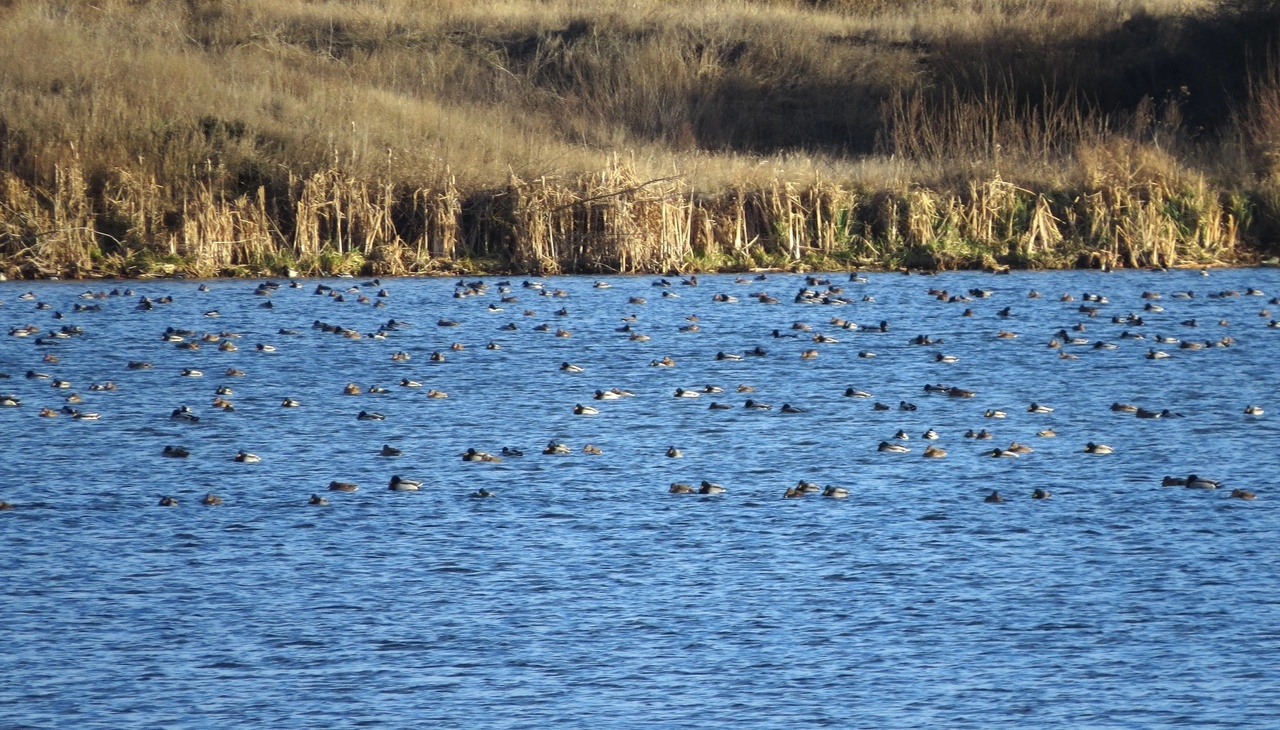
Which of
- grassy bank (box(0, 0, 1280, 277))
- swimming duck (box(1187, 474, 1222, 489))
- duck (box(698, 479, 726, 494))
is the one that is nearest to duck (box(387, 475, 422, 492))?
duck (box(698, 479, 726, 494))

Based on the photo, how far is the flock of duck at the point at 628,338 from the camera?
13.8 meters

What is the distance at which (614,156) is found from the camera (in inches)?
1105

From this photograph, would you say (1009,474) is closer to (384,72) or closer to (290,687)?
(290,687)

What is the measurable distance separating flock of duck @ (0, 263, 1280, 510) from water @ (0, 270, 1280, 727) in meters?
0.17

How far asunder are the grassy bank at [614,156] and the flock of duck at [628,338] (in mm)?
1707

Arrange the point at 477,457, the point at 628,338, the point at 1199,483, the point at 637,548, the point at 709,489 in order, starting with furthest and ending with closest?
the point at 628,338, the point at 477,457, the point at 709,489, the point at 1199,483, the point at 637,548

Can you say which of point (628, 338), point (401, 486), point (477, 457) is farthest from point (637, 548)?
point (628, 338)

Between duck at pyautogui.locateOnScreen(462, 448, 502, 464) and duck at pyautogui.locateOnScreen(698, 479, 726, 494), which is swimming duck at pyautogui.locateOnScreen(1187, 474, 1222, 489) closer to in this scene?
duck at pyautogui.locateOnScreen(698, 479, 726, 494)

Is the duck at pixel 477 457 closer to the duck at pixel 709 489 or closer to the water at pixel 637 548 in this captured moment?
the water at pixel 637 548

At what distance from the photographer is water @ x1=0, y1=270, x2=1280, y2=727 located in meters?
8.18

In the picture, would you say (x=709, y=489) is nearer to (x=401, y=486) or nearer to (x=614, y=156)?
(x=401, y=486)

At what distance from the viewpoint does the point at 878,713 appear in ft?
25.8

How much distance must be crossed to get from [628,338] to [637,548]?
9.74 metres

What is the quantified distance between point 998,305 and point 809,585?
1419 cm
